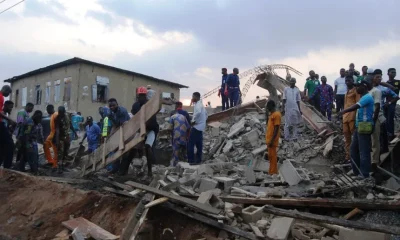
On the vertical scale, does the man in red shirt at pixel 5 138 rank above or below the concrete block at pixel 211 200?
above

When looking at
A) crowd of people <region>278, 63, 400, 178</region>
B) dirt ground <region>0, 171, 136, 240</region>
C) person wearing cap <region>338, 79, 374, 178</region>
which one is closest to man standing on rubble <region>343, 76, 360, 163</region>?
crowd of people <region>278, 63, 400, 178</region>

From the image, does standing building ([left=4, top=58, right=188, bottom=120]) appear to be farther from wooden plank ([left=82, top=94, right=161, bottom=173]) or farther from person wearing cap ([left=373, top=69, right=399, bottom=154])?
person wearing cap ([left=373, top=69, right=399, bottom=154])

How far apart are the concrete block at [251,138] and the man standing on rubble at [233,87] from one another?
2719 millimetres

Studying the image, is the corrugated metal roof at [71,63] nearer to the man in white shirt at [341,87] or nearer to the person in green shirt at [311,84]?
the person in green shirt at [311,84]

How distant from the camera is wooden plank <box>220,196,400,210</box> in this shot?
430 centimetres

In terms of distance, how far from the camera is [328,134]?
9625mm

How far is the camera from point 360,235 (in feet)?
11.5

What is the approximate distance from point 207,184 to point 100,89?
1919 cm

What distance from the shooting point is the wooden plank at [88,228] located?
4406 mm

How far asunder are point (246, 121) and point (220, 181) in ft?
20.1

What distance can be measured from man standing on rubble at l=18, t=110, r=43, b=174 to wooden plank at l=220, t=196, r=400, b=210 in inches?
196

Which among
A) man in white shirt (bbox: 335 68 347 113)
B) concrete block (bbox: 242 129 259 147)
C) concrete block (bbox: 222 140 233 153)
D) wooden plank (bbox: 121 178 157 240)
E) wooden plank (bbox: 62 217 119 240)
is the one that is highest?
man in white shirt (bbox: 335 68 347 113)

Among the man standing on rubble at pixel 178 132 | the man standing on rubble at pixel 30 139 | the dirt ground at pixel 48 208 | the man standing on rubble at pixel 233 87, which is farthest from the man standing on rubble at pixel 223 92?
the dirt ground at pixel 48 208

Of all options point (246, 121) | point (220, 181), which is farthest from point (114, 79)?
point (220, 181)
